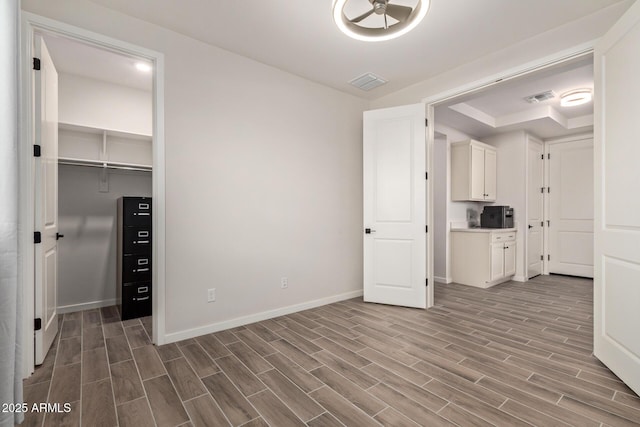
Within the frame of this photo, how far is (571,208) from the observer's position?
5.36 meters

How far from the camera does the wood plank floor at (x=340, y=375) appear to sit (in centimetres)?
159

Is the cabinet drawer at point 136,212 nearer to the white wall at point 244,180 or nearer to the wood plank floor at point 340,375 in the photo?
the white wall at point 244,180

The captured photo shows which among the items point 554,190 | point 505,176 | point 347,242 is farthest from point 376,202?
point 554,190

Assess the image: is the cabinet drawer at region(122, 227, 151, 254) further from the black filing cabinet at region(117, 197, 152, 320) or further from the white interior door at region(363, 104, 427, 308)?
the white interior door at region(363, 104, 427, 308)

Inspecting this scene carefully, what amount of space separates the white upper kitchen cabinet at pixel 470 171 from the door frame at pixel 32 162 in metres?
4.30

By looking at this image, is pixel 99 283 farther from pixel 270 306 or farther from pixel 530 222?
pixel 530 222

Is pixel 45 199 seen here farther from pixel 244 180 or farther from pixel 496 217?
pixel 496 217

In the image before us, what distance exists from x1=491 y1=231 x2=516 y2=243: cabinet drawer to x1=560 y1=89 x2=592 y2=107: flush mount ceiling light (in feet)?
6.61

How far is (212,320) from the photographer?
276 cm

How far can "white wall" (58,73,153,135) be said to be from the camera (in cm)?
325

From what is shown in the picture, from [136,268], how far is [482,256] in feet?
15.0

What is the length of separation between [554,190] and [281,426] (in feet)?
20.7

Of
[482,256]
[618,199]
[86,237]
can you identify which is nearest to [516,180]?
[482,256]

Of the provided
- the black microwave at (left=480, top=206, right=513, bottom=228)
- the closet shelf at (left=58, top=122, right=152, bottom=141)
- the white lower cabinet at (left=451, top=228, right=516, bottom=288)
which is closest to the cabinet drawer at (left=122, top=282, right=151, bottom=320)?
the closet shelf at (left=58, top=122, right=152, bottom=141)
